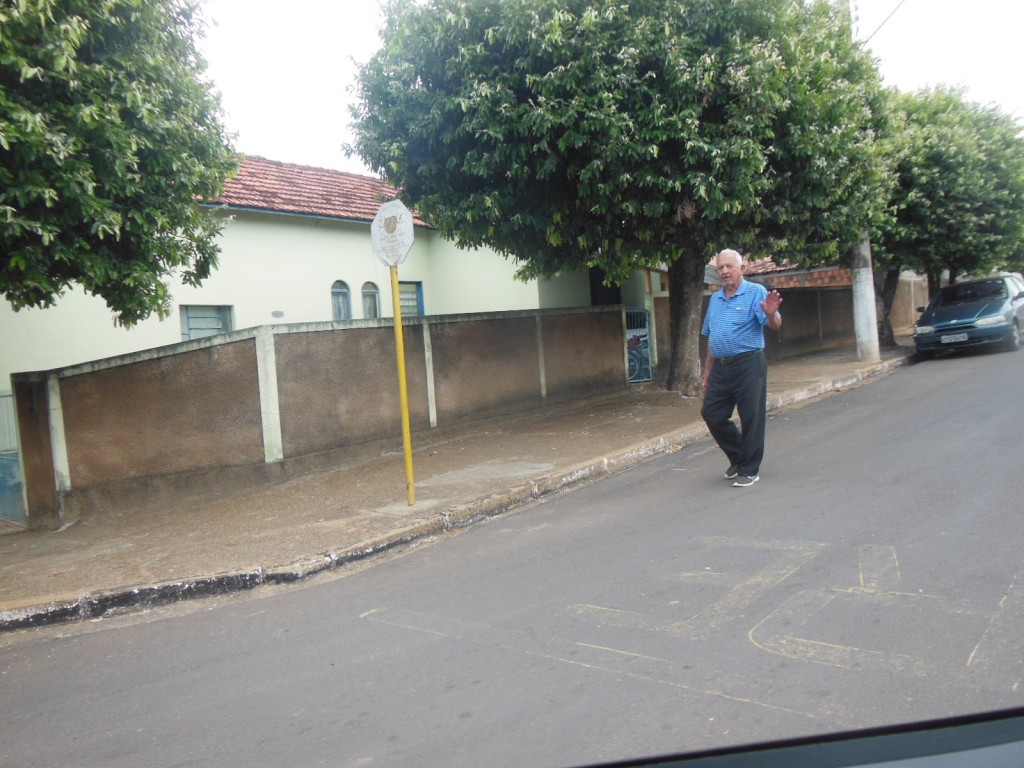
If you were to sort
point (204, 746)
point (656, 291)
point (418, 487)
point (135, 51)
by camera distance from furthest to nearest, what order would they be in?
point (656, 291) → point (418, 487) → point (135, 51) → point (204, 746)

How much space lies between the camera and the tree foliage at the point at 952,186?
53.0 ft

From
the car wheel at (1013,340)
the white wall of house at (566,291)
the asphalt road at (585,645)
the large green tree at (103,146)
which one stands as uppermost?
the large green tree at (103,146)

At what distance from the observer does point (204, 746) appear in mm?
3238

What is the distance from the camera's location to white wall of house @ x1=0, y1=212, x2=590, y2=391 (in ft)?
35.3

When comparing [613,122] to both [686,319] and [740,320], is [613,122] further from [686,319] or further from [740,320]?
[686,319]

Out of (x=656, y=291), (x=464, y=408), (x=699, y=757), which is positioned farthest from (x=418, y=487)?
(x=656, y=291)

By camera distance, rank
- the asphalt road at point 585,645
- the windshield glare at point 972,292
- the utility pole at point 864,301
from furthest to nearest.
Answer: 1. the windshield glare at point 972,292
2. the utility pole at point 864,301
3. the asphalt road at point 585,645

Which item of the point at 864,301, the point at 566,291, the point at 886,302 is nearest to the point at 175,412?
the point at 566,291

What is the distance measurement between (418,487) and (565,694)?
4567 mm

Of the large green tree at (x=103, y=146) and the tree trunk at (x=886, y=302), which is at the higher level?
the large green tree at (x=103, y=146)

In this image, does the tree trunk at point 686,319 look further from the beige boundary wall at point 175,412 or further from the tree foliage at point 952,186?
the tree foliage at point 952,186

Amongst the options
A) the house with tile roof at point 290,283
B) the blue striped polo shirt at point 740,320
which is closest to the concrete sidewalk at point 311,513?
the blue striped polo shirt at point 740,320

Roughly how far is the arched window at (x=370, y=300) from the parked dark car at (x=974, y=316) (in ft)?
35.2

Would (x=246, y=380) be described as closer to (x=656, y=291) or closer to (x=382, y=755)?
(x=382, y=755)
